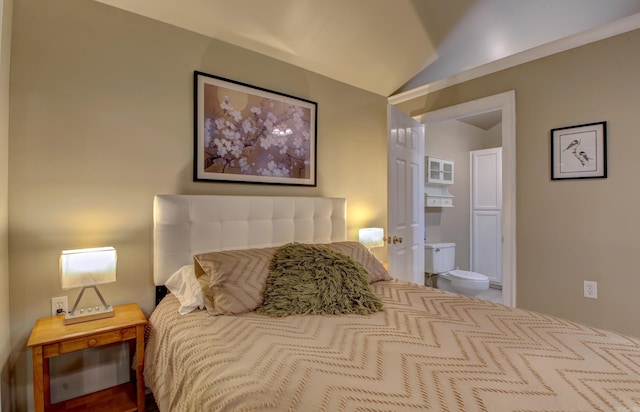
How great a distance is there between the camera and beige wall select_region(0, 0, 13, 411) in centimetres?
146

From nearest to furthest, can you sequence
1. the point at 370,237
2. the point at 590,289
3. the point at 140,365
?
the point at 140,365 < the point at 590,289 < the point at 370,237

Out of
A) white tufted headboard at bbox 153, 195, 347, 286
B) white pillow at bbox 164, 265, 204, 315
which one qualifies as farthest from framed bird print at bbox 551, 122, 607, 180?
white pillow at bbox 164, 265, 204, 315

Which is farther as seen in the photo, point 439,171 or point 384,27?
point 439,171

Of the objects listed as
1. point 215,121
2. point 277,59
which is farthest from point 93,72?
point 277,59

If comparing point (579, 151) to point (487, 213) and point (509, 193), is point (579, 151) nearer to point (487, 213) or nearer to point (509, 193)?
point (509, 193)

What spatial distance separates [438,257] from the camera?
13.0 ft

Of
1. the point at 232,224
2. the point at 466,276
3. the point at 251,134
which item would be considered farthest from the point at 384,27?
the point at 466,276

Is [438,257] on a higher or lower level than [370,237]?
lower

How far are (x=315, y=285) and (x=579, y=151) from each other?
210 cm

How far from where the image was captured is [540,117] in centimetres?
242

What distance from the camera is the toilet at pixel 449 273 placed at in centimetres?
368

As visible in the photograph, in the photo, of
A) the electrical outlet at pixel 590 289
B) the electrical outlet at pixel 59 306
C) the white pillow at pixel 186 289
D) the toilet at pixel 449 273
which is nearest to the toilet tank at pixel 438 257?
the toilet at pixel 449 273

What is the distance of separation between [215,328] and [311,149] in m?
1.77

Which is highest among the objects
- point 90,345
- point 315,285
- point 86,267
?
point 86,267
